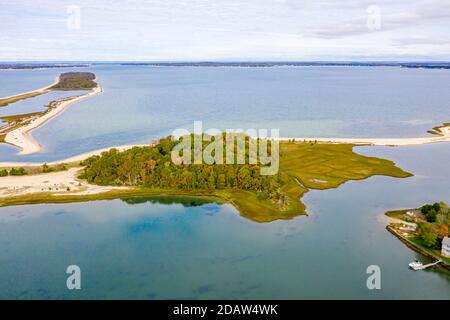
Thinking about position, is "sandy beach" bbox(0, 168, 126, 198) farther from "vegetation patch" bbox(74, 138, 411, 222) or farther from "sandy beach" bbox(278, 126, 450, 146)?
"sandy beach" bbox(278, 126, 450, 146)

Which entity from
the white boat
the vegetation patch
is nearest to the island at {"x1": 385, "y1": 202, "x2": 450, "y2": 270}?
the white boat

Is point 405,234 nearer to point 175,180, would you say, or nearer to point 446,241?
point 446,241

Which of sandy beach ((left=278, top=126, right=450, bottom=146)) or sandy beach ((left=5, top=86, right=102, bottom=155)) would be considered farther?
sandy beach ((left=278, top=126, right=450, bottom=146))

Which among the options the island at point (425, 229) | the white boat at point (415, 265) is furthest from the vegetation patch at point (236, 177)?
the white boat at point (415, 265)

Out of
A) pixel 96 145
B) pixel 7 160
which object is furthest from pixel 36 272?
pixel 96 145

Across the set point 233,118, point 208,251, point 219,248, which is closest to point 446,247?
point 219,248

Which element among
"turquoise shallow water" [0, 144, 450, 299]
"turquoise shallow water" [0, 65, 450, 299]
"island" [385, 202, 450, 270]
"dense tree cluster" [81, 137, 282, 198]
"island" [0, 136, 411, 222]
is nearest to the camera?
"turquoise shallow water" [0, 144, 450, 299]
